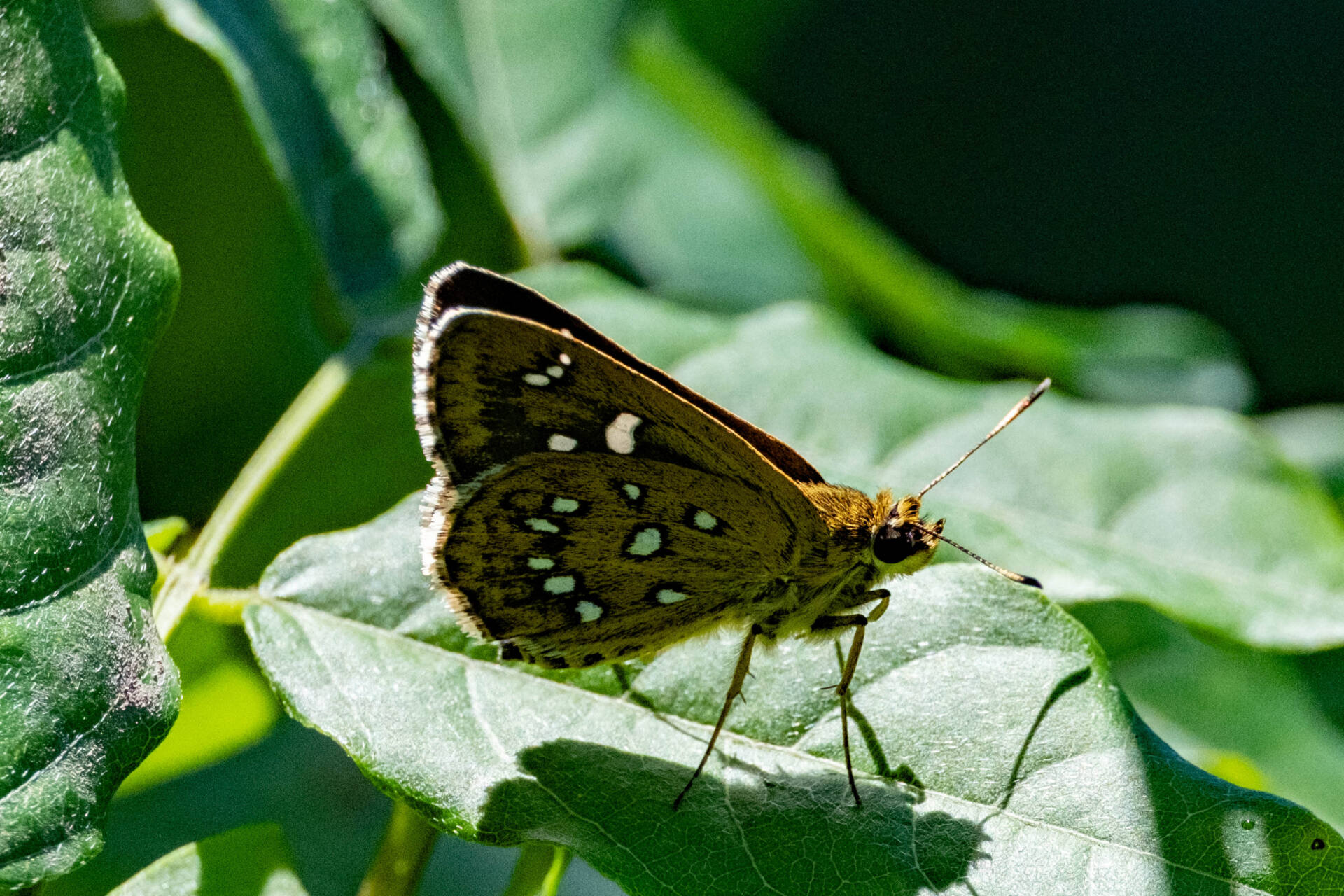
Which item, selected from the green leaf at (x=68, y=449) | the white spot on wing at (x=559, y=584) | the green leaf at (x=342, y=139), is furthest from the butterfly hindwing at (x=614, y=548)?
the green leaf at (x=342, y=139)

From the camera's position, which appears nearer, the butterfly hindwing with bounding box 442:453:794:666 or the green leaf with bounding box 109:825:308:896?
the green leaf with bounding box 109:825:308:896

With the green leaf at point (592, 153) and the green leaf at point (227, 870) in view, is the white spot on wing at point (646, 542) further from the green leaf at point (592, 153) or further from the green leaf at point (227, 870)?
the green leaf at point (592, 153)

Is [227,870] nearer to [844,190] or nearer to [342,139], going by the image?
[342,139]

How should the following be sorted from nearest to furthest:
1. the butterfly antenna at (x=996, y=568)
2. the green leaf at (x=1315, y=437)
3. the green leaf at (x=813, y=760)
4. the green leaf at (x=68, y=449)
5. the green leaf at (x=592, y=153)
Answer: the green leaf at (x=68, y=449) → the green leaf at (x=813, y=760) → the butterfly antenna at (x=996, y=568) → the green leaf at (x=592, y=153) → the green leaf at (x=1315, y=437)

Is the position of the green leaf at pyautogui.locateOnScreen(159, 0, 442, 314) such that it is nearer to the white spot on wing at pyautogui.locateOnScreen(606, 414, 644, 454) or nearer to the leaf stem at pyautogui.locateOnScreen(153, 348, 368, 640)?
the leaf stem at pyautogui.locateOnScreen(153, 348, 368, 640)

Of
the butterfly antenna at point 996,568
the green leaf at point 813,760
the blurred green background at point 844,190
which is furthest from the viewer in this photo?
the blurred green background at point 844,190

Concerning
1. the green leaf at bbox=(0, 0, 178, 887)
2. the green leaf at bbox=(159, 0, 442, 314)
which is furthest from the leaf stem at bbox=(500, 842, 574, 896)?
the green leaf at bbox=(159, 0, 442, 314)

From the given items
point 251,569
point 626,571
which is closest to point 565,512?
point 626,571

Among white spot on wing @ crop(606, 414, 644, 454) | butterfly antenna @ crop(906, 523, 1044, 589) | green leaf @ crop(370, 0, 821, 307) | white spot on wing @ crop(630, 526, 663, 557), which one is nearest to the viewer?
butterfly antenna @ crop(906, 523, 1044, 589)

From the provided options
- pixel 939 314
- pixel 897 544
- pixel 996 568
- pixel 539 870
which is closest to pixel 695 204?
pixel 939 314
